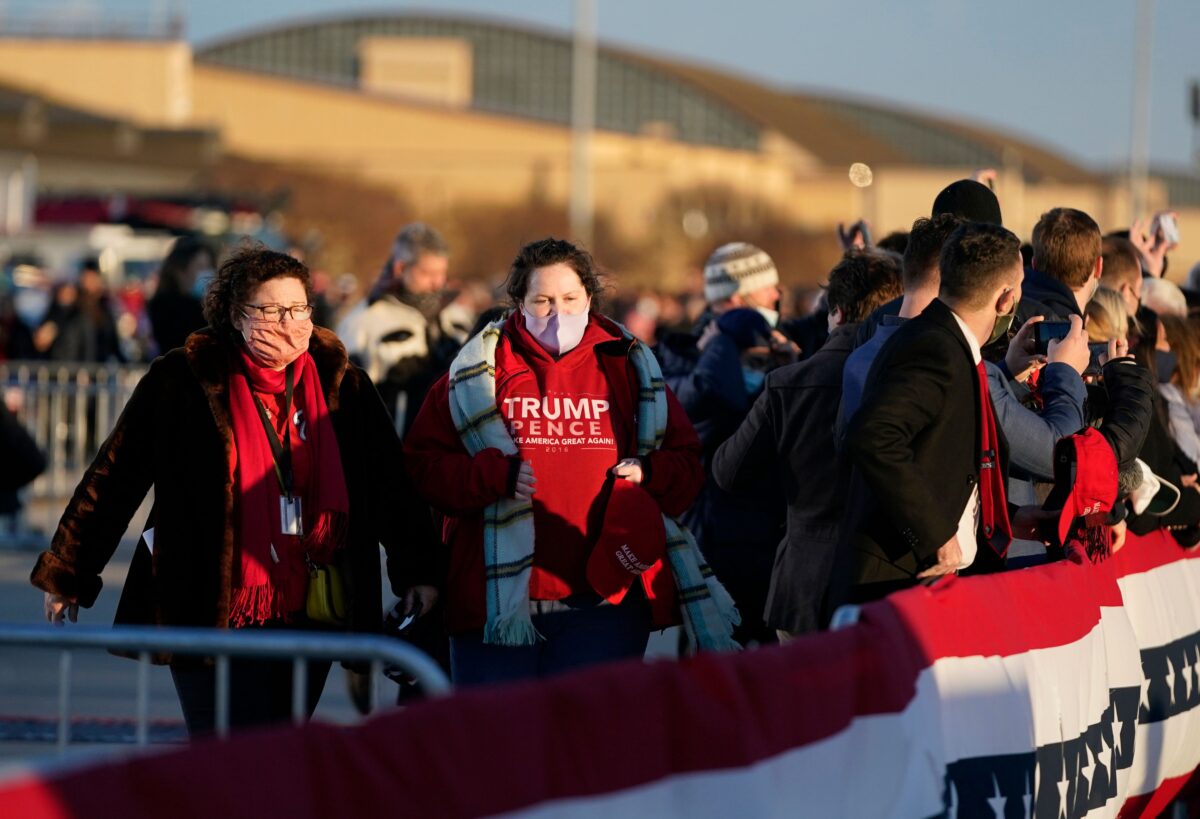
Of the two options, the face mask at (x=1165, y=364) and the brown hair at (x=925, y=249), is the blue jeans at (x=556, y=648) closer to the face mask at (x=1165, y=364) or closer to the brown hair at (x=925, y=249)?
the brown hair at (x=925, y=249)

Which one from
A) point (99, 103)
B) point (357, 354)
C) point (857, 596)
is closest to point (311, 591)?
point (857, 596)

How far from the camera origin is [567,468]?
6043 mm

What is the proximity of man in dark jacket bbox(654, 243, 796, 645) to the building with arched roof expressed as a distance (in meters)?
65.5

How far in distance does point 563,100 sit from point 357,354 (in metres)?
101

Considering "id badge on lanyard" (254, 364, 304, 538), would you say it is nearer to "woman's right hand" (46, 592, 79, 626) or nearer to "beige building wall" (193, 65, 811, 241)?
"woman's right hand" (46, 592, 79, 626)

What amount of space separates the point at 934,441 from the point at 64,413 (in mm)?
11944

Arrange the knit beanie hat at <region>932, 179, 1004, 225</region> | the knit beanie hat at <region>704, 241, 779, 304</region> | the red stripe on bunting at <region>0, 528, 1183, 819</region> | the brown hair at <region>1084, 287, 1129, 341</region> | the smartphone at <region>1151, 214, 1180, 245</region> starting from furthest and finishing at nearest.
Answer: the smartphone at <region>1151, 214, 1180, 245</region>, the knit beanie hat at <region>704, 241, 779, 304</region>, the brown hair at <region>1084, 287, 1129, 341</region>, the knit beanie hat at <region>932, 179, 1004, 225</region>, the red stripe on bunting at <region>0, 528, 1183, 819</region>

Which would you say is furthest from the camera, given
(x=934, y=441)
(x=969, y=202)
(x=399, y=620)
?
(x=969, y=202)

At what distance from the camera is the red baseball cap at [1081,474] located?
6.17 m

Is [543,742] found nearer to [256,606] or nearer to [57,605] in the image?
[256,606]

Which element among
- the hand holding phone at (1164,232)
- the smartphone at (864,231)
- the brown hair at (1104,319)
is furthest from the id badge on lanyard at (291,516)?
the hand holding phone at (1164,232)

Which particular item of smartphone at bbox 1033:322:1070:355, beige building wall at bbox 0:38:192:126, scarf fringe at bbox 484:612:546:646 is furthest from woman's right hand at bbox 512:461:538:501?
beige building wall at bbox 0:38:192:126

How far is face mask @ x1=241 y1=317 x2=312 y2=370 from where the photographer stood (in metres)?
5.77

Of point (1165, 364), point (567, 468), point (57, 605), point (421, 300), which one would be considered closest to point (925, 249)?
point (567, 468)
